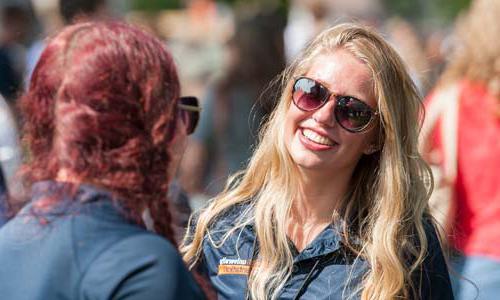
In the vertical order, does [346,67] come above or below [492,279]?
above

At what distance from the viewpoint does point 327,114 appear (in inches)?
127

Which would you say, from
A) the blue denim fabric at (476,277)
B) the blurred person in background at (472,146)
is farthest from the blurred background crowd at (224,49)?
the blue denim fabric at (476,277)

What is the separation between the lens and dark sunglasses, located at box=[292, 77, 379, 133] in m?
3.24

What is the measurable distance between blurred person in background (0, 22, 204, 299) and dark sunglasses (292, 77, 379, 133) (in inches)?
39.1

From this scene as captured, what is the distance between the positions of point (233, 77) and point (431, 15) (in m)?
12.5

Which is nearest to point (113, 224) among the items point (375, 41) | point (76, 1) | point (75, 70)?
point (75, 70)

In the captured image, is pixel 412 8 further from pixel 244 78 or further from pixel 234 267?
pixel 234 267

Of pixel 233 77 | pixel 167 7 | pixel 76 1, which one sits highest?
pixel 76 1

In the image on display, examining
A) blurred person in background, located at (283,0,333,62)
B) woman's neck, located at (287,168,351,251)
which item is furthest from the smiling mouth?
blurred person in background, located at (283,0,333,62)

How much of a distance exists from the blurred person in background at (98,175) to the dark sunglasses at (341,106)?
99cm

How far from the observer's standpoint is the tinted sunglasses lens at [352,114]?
3.24m

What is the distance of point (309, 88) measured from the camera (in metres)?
3.26

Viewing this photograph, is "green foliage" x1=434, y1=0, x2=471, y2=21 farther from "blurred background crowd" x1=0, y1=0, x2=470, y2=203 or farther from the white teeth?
the white teeth

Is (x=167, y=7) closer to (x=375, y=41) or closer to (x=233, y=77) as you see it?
(x=233, y=77)
